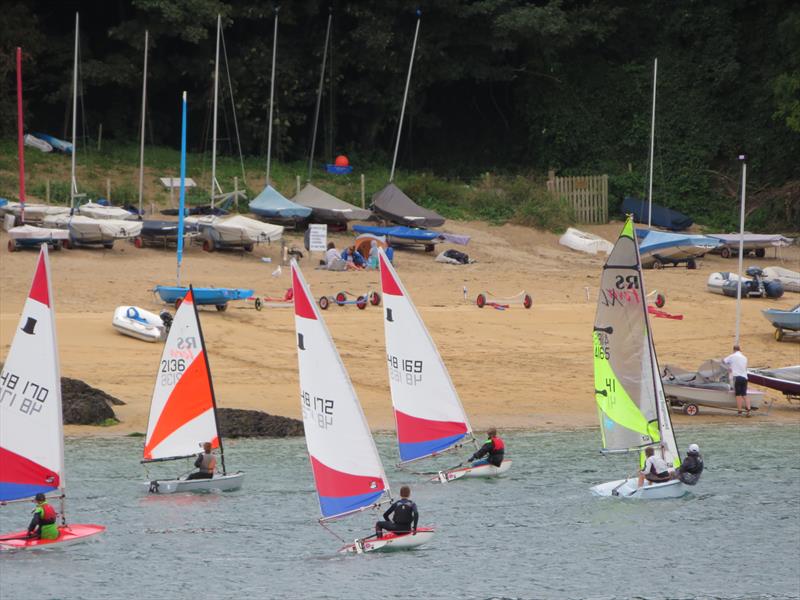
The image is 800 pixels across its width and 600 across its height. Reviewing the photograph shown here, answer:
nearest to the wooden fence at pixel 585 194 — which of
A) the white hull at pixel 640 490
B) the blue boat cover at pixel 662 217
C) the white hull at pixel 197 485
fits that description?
the blue boat cover at pixel 662 217

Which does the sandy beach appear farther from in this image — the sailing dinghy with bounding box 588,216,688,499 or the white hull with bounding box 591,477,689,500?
the sailing dinghy with bounding box 588,216,688,499

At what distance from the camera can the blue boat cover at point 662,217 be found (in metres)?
48.3

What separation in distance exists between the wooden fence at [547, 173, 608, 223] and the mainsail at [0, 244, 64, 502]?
31.2 m

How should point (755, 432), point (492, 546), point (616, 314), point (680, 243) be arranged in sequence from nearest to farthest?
point (492, 546)
point (616, 314)
point (755, 432)
point (680, 243)

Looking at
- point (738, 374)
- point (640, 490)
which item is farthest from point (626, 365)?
point (738, 374)

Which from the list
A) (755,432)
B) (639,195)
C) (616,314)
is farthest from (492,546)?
(639,195)

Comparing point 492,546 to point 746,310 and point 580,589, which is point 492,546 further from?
point 746,310

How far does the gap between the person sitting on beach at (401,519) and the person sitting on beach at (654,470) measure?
5.12m

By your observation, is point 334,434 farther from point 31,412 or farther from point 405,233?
point 405,233

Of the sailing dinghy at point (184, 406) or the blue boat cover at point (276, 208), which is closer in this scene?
the sailing dinghy at point (184, 406)

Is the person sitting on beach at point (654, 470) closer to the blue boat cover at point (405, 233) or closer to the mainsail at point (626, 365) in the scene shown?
the mainsail at point (626, 365)

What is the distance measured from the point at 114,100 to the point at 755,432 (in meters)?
29.3

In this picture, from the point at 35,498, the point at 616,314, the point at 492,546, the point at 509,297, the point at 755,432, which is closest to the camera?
the point at 35,498

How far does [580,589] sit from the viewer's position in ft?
67.7
